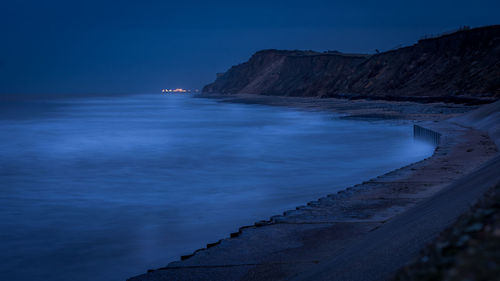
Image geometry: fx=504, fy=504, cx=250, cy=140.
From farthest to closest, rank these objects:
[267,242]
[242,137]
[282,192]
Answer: [242,137]
[282,192]
[267,242]

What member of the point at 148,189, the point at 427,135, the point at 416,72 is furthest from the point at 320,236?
the point at 416,72

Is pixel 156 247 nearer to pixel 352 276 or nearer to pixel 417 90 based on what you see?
pixel 352 276

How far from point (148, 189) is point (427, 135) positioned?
32.8 feet

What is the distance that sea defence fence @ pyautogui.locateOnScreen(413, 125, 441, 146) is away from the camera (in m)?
14.8

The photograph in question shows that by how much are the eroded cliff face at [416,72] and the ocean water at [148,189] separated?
→ 21.5 meters

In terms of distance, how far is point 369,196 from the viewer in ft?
23.3

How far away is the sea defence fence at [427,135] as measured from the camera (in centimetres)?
1477

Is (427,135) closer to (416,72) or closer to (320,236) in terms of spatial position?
(320,236)

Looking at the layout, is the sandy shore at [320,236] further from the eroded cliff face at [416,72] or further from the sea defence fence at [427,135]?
the eroded cliff face at [416,72]

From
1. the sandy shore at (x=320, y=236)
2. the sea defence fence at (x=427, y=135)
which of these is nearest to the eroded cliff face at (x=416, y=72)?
the sea defence fence at (x=427, y=135)

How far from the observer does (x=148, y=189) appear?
10.3 meters

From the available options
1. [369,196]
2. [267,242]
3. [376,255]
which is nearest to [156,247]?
[267,242]

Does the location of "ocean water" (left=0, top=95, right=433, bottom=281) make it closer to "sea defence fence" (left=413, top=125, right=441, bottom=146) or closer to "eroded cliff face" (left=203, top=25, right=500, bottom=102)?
"sea defence fence" (left=413, top=125, right=441, bottom=146)

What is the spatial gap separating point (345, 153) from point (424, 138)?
10.2ft
